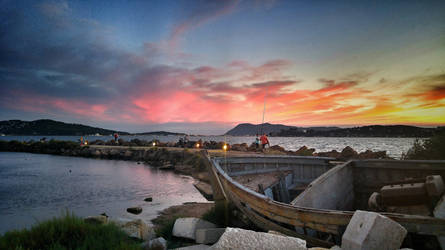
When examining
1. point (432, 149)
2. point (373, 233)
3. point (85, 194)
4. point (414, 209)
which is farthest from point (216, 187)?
point (85, 194)

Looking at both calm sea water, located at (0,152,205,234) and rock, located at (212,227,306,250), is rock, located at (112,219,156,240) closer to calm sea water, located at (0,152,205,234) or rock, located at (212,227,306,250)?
rock, located at (212,227,306,250)

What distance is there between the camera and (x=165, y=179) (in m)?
19.9

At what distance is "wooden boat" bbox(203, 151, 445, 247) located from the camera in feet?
11.9

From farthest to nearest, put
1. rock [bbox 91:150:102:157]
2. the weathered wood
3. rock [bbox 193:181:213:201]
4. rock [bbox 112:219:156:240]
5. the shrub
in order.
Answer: rock [bbox 91:150:102:157], rock [bbox 193:181:213:201], the shrub, the weathered wood, rock [bbox 112:219:156:240]

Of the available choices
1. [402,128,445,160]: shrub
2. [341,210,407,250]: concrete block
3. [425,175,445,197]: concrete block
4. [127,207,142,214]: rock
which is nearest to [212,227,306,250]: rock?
[341,210,407,250]: concrete block

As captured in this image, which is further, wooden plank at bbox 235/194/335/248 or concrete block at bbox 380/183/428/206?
concrete block at bbox 380/183/428/206

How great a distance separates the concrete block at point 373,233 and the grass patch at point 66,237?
11.5 feet

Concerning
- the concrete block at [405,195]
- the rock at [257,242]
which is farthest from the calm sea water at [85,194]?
the concrete block at [405,195]

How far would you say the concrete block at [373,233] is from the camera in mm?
2742

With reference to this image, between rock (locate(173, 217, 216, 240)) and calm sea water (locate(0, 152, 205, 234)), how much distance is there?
4.63 m

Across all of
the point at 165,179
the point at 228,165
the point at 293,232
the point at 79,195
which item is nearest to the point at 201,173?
the point at 165,179

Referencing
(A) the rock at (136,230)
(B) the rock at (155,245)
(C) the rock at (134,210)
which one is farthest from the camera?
(C) the rock at (134,210)

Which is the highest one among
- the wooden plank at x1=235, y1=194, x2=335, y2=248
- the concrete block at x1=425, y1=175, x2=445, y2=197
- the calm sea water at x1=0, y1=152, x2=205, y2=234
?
the concrete block at x1=425, y1=175, x2=445, y2=197

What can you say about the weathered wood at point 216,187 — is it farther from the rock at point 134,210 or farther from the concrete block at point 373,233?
the rock at point 134,210
